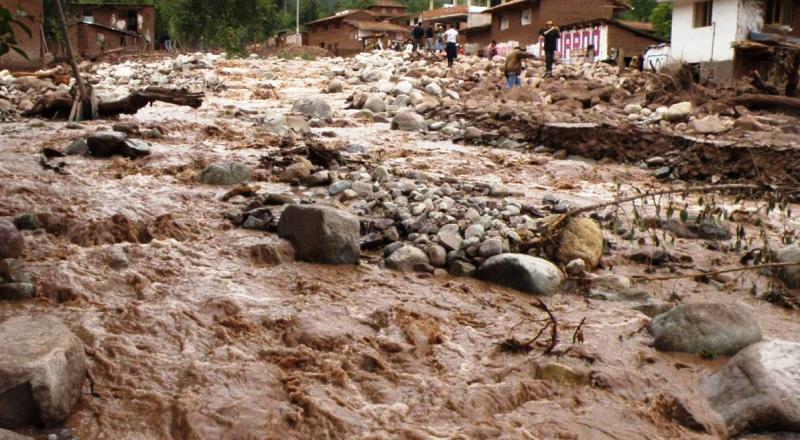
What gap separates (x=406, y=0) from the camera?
69.0 m

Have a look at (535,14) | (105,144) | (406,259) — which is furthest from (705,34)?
(406,259)

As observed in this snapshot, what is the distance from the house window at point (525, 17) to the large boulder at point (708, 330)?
31765 millimetres

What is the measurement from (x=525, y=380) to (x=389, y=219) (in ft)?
8.47

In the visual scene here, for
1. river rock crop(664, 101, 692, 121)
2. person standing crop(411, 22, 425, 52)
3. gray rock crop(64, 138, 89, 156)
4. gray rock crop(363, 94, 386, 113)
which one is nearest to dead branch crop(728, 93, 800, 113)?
river rock crop(664, 101, 692, 121)

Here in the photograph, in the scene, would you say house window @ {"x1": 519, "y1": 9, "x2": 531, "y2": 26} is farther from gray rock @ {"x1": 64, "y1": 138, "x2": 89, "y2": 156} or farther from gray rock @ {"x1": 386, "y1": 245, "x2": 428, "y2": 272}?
gray rock @ {"x1": 386, "y1": 245, "x2": 428, "y2": 272}

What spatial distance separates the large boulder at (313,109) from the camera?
1355 cm

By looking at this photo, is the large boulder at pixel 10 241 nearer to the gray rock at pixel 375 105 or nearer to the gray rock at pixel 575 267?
the gray rock at pixel 575 267

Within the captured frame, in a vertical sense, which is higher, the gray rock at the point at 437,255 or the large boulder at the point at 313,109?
the large boulder at the point at 313,109

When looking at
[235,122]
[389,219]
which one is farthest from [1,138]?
[389,219]

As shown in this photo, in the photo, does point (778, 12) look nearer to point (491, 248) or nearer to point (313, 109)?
point (313, 109)

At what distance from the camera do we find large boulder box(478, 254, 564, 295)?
16.7 feet

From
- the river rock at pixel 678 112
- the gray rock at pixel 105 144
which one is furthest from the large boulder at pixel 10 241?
the river rock at pixel 678 112

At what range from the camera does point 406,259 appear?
5387mm

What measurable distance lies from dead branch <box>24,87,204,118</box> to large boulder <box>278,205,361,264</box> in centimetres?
668
